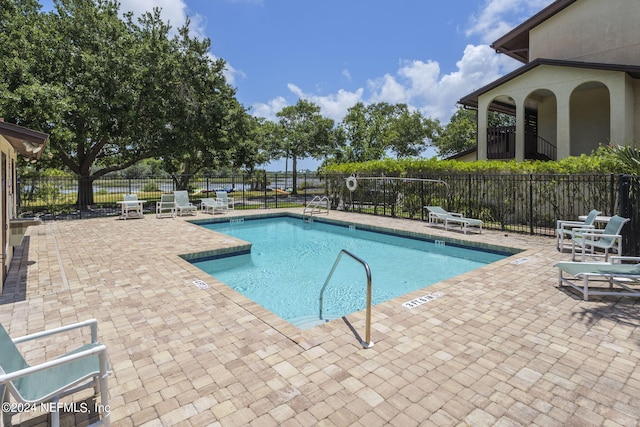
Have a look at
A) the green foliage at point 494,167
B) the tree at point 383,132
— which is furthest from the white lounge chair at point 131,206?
the tree at point 383,132

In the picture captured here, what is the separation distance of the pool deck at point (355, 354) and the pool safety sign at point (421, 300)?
5.5 inches

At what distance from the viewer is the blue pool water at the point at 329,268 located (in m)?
6.58

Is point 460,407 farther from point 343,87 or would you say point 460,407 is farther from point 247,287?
point 343,87

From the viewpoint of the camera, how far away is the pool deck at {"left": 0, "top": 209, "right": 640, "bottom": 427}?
2.74 metres

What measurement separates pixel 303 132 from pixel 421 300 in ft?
92.6

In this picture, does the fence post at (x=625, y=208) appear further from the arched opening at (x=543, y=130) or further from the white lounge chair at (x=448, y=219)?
the arched opening at (x=543, y=130)

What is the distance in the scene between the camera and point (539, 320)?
440 centimetres

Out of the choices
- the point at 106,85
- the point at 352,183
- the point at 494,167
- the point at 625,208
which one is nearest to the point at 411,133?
the point at 352,183

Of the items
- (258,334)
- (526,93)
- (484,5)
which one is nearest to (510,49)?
(484,5)

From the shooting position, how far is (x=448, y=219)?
37.5 ft

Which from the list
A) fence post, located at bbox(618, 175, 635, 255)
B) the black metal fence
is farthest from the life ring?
fence post, located at bbox(618, 175, 635, 255)

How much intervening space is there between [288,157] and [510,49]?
19.7 metres

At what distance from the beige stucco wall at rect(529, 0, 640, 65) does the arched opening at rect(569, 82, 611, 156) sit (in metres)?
1.38

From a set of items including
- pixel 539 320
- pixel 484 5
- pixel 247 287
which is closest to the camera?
pixel 539 320
